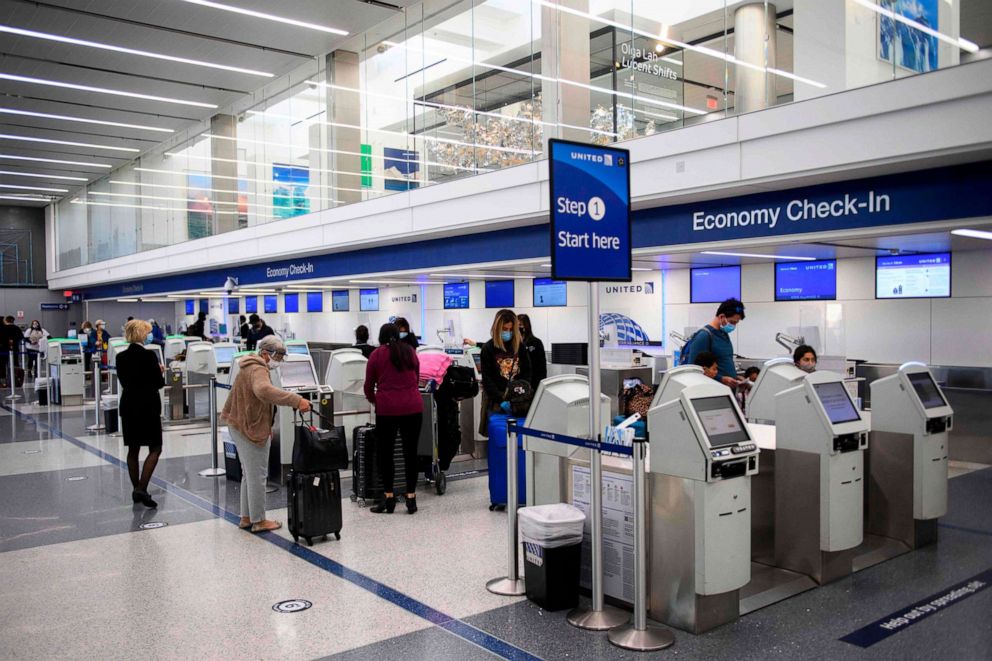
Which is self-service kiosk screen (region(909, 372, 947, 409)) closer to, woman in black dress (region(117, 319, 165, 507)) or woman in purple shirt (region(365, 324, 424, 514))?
woman in purple shirt (region(365, 324, 424, 514))

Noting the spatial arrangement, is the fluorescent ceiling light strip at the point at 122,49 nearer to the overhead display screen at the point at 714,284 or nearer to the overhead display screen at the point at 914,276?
the overhead display screen at the point at 714,284

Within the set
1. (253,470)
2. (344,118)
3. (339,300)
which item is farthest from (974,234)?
(339,300)

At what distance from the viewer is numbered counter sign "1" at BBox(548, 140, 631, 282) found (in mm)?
3807

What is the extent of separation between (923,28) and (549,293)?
8.07 metres

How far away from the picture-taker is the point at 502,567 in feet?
16.2

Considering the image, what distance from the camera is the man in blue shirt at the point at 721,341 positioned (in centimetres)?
650

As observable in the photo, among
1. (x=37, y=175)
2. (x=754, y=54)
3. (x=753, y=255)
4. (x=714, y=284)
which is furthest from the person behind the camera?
(x=37, y=175)

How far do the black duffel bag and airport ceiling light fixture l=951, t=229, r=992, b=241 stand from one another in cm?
513

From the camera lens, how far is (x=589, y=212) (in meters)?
3.97

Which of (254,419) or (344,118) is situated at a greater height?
(344,118)

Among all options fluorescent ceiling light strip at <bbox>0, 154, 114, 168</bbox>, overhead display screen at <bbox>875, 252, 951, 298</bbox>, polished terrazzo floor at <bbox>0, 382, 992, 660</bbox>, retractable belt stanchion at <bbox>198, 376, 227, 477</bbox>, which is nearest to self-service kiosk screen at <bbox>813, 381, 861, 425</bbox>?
polished terrazzo floor at <bbox>0, 382, 992, 660</bbox>

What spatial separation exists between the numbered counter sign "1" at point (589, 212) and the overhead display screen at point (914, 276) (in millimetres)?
6221

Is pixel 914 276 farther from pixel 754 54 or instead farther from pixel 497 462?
pixel 497 462

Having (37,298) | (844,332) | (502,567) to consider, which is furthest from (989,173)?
(37,298)
